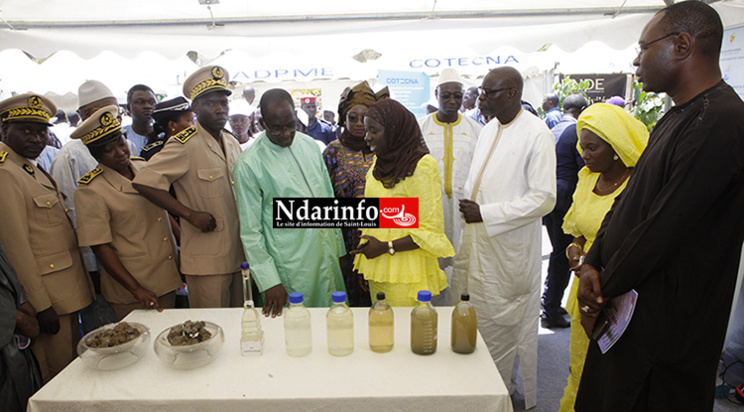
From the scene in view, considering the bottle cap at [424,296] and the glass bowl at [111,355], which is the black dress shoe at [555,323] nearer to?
the bottle cap at [424,296]

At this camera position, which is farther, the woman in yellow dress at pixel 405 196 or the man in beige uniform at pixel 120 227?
the man in beige uniform at pixel 120 227

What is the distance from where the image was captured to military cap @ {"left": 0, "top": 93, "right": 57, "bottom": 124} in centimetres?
210

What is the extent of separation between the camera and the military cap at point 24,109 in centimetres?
210

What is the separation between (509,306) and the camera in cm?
240

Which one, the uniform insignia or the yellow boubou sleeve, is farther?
the uniform insignia

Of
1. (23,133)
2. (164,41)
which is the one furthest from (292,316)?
(164,41)

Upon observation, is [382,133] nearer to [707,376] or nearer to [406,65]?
[707,376]

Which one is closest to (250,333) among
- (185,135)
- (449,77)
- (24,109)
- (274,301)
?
(274,301)

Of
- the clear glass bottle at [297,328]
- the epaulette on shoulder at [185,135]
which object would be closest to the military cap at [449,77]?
the epaulette on shoulder at [185,135]

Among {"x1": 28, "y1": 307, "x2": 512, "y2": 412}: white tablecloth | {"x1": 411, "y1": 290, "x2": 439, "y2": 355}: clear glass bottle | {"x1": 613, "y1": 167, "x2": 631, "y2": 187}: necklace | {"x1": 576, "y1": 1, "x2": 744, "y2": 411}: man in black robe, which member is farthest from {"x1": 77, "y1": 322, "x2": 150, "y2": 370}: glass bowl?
{"x1": 613, "y1": 167, "x2": 631, "y2": 187}: necklace

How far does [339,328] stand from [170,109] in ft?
7.92

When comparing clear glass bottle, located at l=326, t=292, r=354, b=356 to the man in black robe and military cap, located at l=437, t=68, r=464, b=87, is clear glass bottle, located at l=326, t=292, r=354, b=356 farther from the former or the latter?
military cap, located at l=437, t=68, r=464, b=87

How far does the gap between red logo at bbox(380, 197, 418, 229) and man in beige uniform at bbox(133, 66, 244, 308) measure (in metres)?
0.91

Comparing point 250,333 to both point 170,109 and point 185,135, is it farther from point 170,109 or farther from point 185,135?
point 170,109
